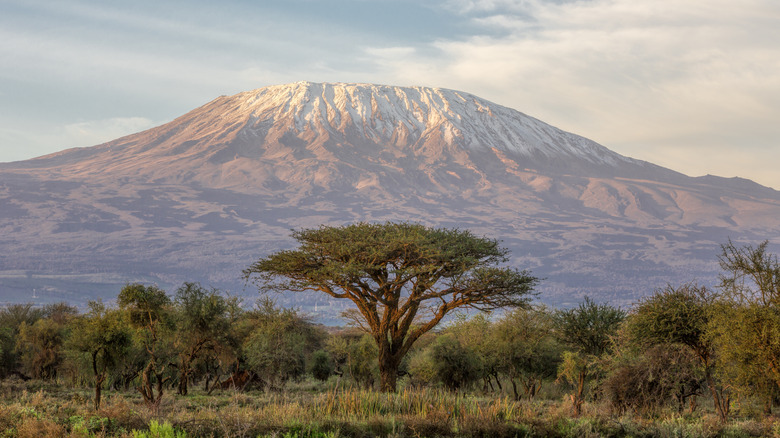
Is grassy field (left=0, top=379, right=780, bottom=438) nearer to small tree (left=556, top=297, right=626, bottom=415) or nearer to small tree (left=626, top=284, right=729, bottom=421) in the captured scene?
small tree (left=626, top=284, right=729, bottom=421)

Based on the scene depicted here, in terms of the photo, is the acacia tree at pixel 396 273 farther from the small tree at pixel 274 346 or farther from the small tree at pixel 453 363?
the small tree at pixel 453 363

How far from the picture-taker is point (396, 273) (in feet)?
101

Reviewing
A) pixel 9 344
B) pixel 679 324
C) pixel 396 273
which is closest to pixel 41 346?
pixel 9 344

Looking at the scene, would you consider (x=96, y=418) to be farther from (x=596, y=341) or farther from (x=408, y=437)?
(x=596, y=341)

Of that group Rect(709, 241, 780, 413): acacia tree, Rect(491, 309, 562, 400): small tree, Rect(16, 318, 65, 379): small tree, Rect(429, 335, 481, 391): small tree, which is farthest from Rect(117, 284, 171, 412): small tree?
Rect(491, 309, 562, 400): small tree

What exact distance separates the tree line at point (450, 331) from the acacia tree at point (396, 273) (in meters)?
0.08

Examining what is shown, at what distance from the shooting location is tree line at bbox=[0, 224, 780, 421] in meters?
23.7

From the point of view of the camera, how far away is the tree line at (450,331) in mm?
23688

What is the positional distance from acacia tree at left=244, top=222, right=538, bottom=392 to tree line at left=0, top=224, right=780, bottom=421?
8cm

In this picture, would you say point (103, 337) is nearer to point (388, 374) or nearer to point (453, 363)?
point (388, 374)

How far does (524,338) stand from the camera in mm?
41281

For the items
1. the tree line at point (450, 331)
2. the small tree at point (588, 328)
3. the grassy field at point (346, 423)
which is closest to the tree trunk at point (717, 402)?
the tree line at point (450, 331)

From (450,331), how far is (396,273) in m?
19.8

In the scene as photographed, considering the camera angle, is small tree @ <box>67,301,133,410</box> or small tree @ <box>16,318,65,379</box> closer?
→ small tree @ <box>67,301,133,410</box>
